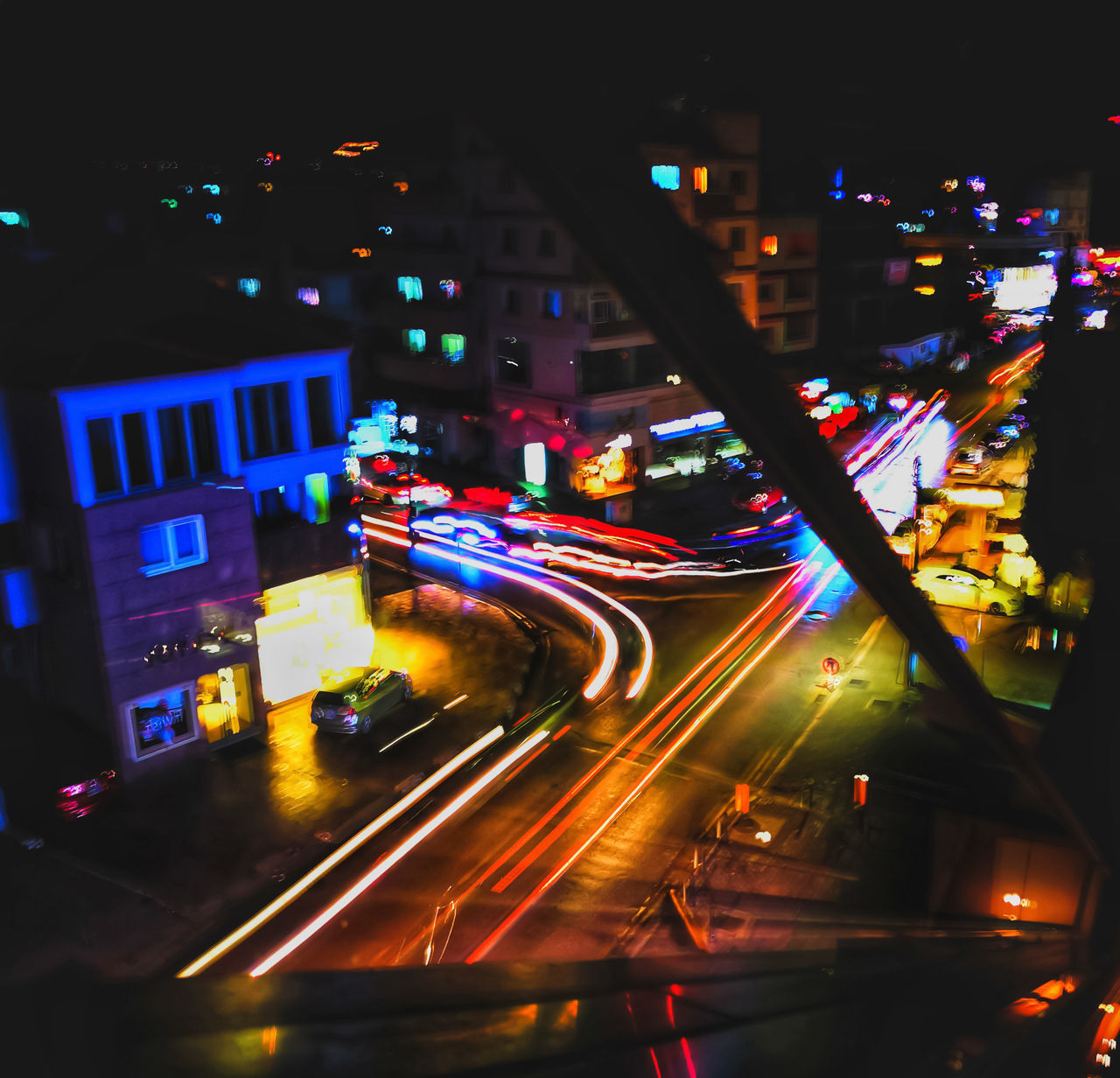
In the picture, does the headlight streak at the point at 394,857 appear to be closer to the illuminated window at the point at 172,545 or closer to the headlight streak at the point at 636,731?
the headlight streak at the point at 636,731

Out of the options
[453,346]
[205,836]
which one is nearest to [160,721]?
[205,836]

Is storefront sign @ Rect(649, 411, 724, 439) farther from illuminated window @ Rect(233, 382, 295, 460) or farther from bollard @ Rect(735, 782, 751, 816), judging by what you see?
bollard @ Rect(735, 782, 751, 816)

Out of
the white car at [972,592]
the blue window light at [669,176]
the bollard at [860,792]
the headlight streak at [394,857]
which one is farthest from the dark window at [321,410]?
the blue window light at [669,176]

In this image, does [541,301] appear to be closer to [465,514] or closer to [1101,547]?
[465,514]

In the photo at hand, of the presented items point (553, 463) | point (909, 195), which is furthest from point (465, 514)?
point (909, 195)

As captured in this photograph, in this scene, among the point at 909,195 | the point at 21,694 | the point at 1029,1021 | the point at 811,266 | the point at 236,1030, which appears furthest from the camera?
the point at 909,195

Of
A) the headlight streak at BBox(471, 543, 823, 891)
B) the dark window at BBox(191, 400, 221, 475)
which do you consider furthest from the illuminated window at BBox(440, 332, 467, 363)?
the dark window at BBox(191, 400, 221, 475)

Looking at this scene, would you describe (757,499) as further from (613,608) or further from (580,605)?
(580,605)
